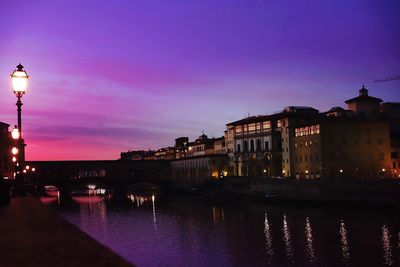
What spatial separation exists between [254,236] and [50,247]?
161 ft

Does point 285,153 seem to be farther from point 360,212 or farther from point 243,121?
point 360,212

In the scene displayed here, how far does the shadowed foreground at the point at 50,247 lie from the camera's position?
19.3 ft

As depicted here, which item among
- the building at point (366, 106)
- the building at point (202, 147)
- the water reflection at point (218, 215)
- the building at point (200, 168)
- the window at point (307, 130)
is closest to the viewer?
the water reflection at point (218, 215)

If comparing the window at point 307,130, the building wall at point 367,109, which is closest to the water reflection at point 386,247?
the window at point 307,130

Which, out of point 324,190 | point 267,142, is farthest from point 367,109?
point 324,190

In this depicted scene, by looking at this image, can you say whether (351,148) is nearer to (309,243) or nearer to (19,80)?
(309,243)

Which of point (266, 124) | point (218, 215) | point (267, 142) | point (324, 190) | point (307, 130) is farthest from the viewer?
point (266, 124)

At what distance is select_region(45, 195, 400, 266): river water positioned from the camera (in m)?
42.4

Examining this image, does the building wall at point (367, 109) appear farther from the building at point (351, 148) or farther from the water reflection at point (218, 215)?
the water reflection at point (218, 215)

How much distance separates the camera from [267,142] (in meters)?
122

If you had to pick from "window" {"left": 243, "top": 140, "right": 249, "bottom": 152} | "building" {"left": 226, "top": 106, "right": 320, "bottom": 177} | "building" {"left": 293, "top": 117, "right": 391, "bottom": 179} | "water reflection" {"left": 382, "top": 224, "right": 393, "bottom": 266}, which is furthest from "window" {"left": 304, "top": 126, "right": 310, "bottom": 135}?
"water reflection" {"left": 382, "top": 224, "right": 393, "bottom": 266}

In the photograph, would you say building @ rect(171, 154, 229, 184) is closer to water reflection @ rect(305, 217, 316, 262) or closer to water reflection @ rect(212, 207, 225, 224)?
water reflection @ rect(212, 207, 225, 224)

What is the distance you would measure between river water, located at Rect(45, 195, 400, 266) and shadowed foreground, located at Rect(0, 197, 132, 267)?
31052 millimetres

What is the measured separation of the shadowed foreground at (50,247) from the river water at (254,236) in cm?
3105
